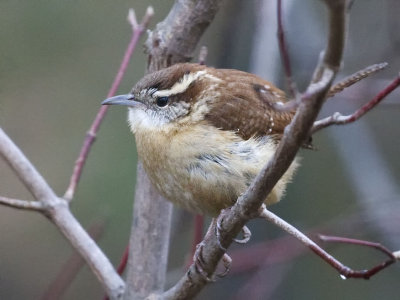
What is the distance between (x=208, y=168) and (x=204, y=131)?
0.19m

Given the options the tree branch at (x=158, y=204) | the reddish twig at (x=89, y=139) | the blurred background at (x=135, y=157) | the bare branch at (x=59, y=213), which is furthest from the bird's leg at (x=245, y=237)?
the blurred background at (x=135, y=157)

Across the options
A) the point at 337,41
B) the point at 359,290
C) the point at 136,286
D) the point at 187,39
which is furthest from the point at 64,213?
the point at 359,290

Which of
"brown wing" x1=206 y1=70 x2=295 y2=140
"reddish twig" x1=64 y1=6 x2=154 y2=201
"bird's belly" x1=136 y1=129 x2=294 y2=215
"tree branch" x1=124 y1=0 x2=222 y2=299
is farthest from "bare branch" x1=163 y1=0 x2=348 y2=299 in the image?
"reddish twig" x1=64 y1=6 x2=154 y2=201

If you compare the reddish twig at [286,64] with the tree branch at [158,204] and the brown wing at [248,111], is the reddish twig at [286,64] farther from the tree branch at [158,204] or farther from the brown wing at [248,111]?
the tree branch at [158,204]

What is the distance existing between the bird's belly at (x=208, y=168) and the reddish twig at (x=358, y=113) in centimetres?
99

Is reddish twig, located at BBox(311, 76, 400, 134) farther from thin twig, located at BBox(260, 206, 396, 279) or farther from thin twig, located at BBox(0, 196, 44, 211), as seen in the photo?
thin twig, located at BBox(0, 196, 44, 211)

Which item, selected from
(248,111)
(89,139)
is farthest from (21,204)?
(248,111)

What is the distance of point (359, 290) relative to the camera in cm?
592

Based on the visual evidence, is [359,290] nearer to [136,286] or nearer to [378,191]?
[378,191]

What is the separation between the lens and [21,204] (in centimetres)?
302

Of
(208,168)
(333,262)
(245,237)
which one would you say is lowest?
(245,237)

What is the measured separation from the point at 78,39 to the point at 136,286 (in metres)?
3.85

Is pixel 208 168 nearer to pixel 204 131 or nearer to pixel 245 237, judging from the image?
pixel 204 131

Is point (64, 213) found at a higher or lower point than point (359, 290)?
higher
